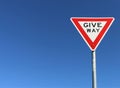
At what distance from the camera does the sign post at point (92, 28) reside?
645 cm

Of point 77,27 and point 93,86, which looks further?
point 77,27

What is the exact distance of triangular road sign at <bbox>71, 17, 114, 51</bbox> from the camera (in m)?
6.46

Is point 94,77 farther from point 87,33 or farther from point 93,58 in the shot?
point 87,33

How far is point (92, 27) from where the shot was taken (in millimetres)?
6578

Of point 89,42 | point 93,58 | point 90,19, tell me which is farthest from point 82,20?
point 93,58

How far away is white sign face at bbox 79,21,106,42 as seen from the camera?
21.3 feet

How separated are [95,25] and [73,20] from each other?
0.59 metres

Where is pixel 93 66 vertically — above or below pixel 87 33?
below

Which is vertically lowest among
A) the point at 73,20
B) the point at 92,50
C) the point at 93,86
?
the point at 93,86

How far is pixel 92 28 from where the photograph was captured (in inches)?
258

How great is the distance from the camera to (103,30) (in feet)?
21.5

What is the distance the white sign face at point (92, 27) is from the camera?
6.49m

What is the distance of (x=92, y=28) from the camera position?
656cm

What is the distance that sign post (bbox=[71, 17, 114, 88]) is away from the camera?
21.2 feet
